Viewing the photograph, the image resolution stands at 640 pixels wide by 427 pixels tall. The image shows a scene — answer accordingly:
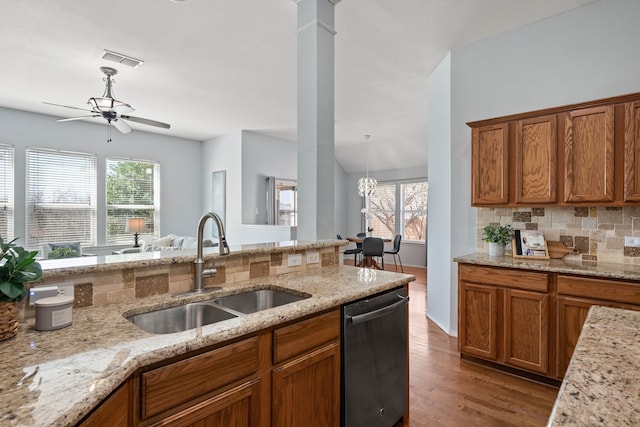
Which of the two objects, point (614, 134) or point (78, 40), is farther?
point (78, 40)

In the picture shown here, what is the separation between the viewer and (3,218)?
520 cm

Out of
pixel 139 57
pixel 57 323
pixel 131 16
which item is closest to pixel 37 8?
pixel 131 16

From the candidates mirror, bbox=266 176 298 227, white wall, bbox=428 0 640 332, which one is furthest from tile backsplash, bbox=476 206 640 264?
mirror, bbox=266 176 298 227

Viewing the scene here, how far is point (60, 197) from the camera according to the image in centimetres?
573

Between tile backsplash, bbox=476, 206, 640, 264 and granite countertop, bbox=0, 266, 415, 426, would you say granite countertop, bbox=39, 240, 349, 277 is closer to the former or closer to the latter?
granite countertop, bbox=0, 266, 415, 426

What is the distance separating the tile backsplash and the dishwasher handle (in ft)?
5.79

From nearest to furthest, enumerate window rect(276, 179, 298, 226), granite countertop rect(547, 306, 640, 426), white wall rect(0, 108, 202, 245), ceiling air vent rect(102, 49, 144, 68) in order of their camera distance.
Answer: granite countertop rect(547, 306, 640, 426), ceiling air vent rect(102, 49, 144, 68), white wall rect(0, 108, 202, 245), window rect(276, 179, 298, 226)

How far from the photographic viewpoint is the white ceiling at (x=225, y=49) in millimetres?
2846

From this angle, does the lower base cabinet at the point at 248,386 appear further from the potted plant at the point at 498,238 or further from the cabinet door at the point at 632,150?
the cabinet door at the point at 632,150

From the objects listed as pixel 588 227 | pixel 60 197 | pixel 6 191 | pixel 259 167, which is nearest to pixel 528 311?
pixel 588 227

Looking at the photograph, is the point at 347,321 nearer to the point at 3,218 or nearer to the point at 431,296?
the point at 431,296

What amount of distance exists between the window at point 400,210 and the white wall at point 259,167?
261cm

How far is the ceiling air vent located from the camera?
355 centimetres

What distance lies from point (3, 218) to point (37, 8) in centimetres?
390
